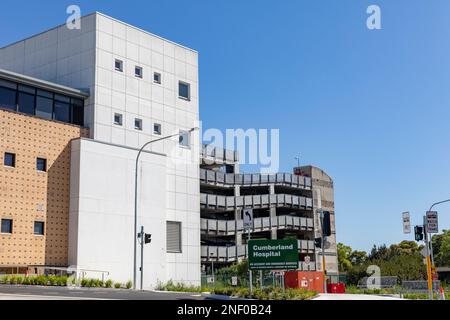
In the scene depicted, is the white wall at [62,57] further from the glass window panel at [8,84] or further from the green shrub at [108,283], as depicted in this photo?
the green shrub at [108,283]

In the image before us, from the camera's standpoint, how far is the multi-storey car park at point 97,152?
37656mm

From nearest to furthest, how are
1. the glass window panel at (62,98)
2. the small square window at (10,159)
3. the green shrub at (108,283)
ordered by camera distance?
the green shrub at (108,283) < the small square window at (10,159) < the glass window panel at (62,98)

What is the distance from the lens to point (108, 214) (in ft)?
134

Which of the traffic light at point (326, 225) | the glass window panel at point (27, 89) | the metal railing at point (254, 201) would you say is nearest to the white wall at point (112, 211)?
the glass window panel at point (27, 89)

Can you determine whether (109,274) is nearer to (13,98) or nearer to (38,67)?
(13,98)

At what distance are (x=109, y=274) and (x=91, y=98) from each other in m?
11.9

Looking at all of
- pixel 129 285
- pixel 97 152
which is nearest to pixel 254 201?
pixel 97 152

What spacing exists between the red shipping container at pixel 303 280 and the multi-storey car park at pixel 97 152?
8.63 m

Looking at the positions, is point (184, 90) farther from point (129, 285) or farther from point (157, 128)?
point (129, 285)

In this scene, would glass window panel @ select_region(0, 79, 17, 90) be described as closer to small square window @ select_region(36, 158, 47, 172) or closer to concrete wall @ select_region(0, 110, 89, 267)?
concrete wall @ select_region(0, 110, 89, 267)

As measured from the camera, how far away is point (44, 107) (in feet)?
132

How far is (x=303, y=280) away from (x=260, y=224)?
→ 82.8 ft

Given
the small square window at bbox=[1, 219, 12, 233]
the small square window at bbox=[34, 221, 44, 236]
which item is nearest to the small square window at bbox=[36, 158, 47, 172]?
the small square window at bbox=[34, 221, 44, 236]
